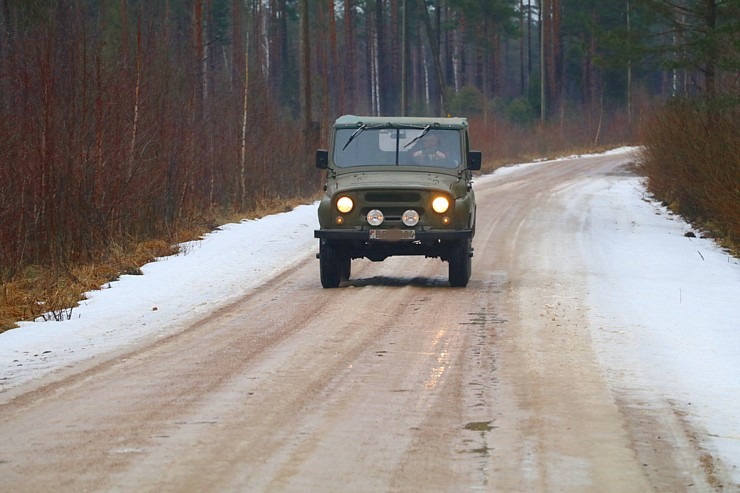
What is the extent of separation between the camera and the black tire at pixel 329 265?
563 inches

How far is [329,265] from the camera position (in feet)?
47.0

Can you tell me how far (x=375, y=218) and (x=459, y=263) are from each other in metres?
1.12

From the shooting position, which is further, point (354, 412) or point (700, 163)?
point (700, 163)

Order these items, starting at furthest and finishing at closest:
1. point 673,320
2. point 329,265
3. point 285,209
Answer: point 285,209
point 329,265
point 673,320

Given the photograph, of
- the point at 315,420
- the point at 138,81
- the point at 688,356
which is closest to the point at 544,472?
the point at 315,420

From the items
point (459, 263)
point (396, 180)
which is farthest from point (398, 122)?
point (459, 263)

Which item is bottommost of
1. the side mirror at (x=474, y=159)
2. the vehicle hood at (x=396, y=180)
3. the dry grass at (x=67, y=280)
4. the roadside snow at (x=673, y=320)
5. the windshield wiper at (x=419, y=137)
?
the roadside snow at (x=673, y=320)

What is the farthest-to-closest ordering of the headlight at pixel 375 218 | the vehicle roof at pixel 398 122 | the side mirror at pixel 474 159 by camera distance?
the vehicle roof at pixel 398 122
the side mirror at pixel 474 159
the headlight at pixel 375 218

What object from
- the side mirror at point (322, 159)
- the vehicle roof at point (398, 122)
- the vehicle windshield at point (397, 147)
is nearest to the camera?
the side mirror at point (322, 159)

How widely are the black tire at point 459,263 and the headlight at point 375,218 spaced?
95 cm

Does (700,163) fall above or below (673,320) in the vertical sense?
above

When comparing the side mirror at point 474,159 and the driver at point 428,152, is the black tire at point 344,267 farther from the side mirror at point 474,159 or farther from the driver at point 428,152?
the side mirror at point 474,159

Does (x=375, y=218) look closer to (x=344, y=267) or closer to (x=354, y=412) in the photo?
(x=344, y=267)

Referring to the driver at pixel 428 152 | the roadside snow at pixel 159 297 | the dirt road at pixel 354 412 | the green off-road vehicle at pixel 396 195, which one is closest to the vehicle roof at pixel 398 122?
the green off-road vehicle at pixel 396 195
